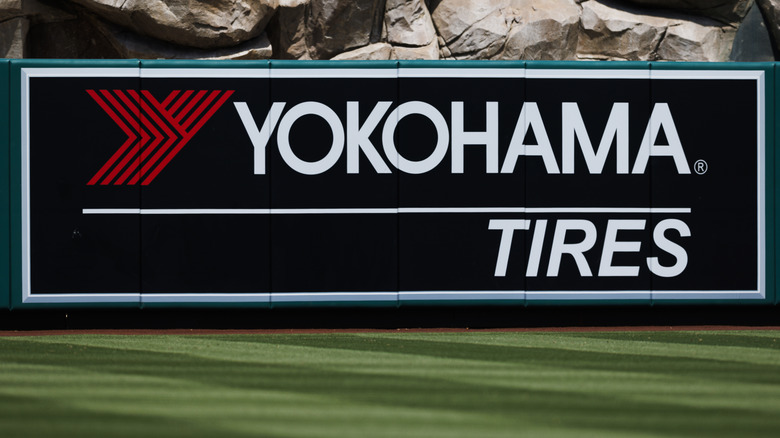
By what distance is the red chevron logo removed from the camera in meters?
12.3

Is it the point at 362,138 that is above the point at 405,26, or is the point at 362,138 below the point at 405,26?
below

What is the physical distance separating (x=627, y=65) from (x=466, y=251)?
2778mm

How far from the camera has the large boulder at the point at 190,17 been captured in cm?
2095

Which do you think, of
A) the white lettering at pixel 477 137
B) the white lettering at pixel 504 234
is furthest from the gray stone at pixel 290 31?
the white lettering at pixel 504 234

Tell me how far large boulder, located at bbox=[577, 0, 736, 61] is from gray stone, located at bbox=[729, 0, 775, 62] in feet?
1.95

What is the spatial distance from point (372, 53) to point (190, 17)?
363cm

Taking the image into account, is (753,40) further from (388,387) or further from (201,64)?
(388,387)

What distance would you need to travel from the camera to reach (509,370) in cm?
864

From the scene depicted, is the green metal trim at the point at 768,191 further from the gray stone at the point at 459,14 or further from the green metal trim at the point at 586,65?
the gray stone at the point at 459,14

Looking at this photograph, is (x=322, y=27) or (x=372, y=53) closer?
(x=322, y=27)

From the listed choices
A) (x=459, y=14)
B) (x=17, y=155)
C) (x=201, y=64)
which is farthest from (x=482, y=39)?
(x=17, y=155)

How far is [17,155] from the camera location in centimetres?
1227

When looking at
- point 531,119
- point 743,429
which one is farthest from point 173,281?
point 743,429

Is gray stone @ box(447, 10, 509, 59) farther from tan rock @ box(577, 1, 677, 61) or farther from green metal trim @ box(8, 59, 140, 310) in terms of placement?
green metal trim @ box(8, 59, 140, 310)
